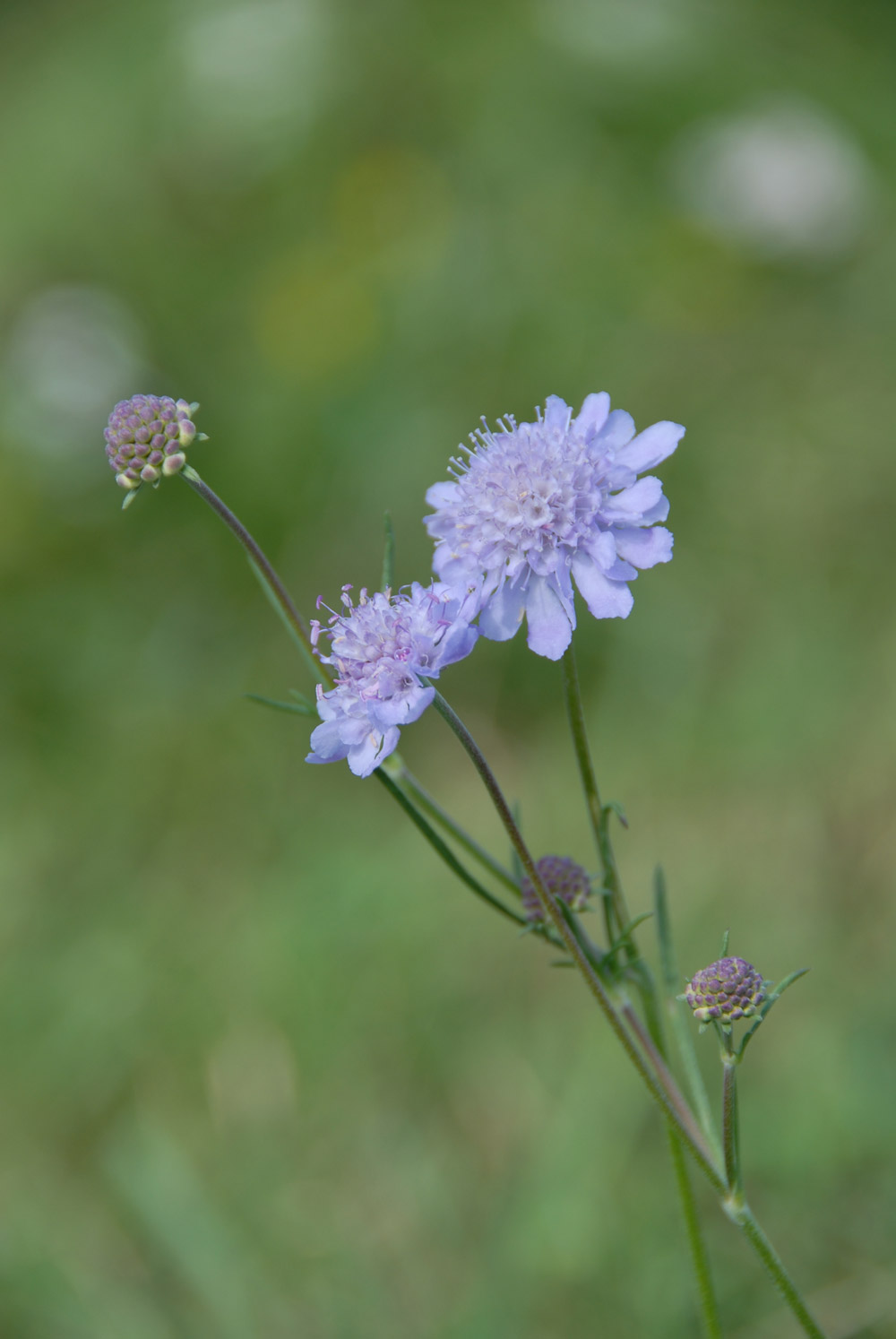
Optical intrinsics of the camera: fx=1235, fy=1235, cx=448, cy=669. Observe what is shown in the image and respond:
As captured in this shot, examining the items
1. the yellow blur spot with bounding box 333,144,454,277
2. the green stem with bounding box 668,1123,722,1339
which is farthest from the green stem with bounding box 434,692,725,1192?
Result: the yellow blur spot with bounding box 333,144,454,277

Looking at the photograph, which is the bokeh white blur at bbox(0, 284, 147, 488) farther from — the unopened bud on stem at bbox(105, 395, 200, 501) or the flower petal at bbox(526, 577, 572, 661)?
the flower petal at bbox(526, 577, 572, 661)

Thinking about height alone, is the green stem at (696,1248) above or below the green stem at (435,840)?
below

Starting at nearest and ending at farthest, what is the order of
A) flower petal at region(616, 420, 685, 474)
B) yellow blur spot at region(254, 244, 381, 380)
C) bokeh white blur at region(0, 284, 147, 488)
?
flower petal at region(616, 420, 685, 474) → bokeh white blur at region(0, 284, 147, 488) → yellow blur spot at region(254, 244, 381, 380)

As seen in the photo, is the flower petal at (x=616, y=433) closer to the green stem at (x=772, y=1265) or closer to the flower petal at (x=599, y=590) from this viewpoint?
the flower petal at (x=599, y=590)

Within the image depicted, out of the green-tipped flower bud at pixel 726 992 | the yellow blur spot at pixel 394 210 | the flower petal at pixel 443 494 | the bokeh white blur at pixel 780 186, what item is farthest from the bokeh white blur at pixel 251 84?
the green-tipped flower bud at pixel 726 992

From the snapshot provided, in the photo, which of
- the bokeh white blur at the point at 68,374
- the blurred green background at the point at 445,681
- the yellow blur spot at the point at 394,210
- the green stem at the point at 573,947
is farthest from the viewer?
the yellow blur spot at the point at 394,210
